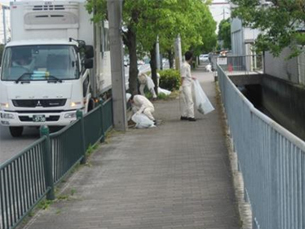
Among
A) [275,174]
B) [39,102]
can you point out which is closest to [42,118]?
[39,102]

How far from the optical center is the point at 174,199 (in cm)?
743

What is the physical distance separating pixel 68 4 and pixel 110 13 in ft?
3.93

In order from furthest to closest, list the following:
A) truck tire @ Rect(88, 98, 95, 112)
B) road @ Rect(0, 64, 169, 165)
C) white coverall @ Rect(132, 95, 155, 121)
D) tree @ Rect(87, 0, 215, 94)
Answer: tree @ Rect(87, 0, 215, 94) < white coverall @ Rect(132, 95, 155, 121) < truck tire @ Rect(88, 98, 95, 112) < road @ Rect(0, 64, 169, 165)

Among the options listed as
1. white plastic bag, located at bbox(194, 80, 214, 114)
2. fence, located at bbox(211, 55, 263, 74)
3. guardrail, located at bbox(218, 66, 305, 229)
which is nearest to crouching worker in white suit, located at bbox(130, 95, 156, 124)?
white plastic bag, located at bbox(194, 80, 214, 114)

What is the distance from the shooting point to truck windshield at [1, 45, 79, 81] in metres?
13.6

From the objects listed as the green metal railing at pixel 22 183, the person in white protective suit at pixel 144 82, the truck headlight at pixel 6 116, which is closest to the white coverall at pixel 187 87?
the truck headlight at pixel 6 116

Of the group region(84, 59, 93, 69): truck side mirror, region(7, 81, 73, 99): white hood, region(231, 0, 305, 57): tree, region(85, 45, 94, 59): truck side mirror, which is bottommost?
region(7, 81, 73, 99): white hood

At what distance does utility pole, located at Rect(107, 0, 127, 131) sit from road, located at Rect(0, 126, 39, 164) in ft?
7.28

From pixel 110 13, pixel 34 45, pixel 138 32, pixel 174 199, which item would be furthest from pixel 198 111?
pixel 174 199

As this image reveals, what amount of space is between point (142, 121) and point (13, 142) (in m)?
3.46

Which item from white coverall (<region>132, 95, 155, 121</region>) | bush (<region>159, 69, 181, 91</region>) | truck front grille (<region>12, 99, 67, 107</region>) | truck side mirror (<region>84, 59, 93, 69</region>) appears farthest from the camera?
bush (<region>159, 69, 181, 91</region>)

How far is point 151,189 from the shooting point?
8.09m

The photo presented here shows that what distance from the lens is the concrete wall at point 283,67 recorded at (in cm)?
2088

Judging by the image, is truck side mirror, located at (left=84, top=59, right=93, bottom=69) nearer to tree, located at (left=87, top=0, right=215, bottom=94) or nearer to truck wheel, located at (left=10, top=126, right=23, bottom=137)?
tree, located at (left=87, top=0, right=215, bottom=94)
